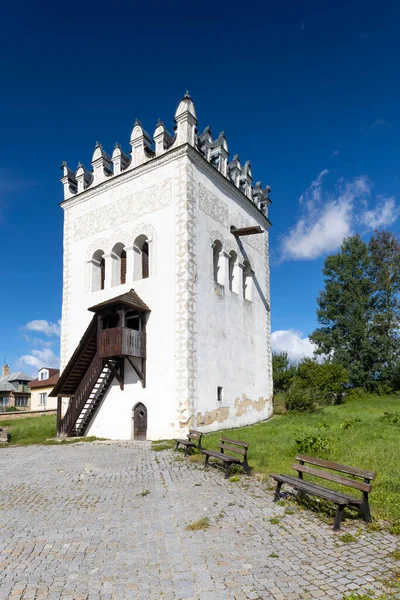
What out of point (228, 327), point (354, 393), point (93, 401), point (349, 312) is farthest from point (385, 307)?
point (93, 401)

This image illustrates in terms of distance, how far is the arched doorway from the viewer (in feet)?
52.5

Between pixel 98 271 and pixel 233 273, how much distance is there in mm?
6293

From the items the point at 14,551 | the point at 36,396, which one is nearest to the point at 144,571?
the point at 14,551

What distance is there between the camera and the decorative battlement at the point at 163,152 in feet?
56.4

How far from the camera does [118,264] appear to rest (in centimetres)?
1900

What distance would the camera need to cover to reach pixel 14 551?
5352 mm

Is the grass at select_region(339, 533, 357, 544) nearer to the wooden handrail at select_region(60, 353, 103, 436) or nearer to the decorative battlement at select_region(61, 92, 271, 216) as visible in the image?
the wooden handrail at select_region(60, 353, 103, 436)

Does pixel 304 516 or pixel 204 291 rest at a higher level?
pixel 204 291

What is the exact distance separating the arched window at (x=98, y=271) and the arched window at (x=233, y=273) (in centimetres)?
585

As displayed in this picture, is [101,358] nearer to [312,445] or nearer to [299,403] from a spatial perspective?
[312,445]

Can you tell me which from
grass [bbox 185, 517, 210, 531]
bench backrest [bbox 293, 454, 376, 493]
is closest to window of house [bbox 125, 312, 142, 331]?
bench backrest [bbox 293, 454, 376, 493]

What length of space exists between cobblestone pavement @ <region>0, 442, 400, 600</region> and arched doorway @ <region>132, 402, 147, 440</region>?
717 cm

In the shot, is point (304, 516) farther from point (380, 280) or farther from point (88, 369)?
point (380, 280)

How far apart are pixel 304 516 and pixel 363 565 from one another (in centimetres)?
171
